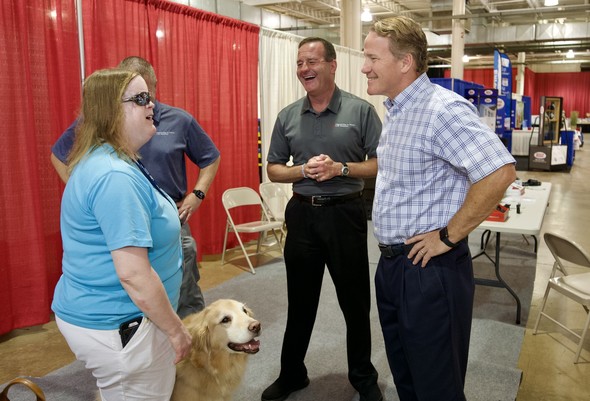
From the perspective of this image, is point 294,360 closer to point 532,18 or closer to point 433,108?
point 433,108

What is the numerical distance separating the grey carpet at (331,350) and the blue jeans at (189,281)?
1.64ft

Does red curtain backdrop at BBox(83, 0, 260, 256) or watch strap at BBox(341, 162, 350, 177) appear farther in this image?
red curtain backdrop at BBox(83, 0, 260, 256)

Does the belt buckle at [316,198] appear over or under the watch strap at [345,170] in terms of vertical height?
under

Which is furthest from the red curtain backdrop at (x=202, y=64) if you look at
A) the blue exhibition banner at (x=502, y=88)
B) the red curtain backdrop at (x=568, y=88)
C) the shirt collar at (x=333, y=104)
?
the red curtain backdrop at (x=568, y=88)

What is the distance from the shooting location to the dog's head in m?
1.91

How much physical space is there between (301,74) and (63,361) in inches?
91.2

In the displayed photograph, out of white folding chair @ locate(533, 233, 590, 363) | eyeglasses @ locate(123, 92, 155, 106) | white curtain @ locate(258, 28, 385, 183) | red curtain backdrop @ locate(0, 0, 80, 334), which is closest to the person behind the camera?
eyeglasses @ locate(123, 92, 155, 106)

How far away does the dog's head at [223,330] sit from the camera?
1910 mm

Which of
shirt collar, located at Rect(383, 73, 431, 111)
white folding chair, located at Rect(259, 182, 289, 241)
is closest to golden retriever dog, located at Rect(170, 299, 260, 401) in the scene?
shirt collar, located at Rect(383, 73, 431, 111)

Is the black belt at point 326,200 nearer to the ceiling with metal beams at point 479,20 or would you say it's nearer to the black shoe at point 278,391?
the black shoe at point 278,391

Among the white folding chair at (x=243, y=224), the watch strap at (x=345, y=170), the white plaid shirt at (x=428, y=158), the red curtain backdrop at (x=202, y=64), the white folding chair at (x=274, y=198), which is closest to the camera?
the white plaid shirt at (x=428, y=158)

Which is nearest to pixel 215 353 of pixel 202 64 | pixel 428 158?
pixel 428 158

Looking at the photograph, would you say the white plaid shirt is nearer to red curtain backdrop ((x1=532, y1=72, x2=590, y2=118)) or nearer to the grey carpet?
the grey carpet

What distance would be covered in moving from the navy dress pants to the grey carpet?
1029 millimetres
